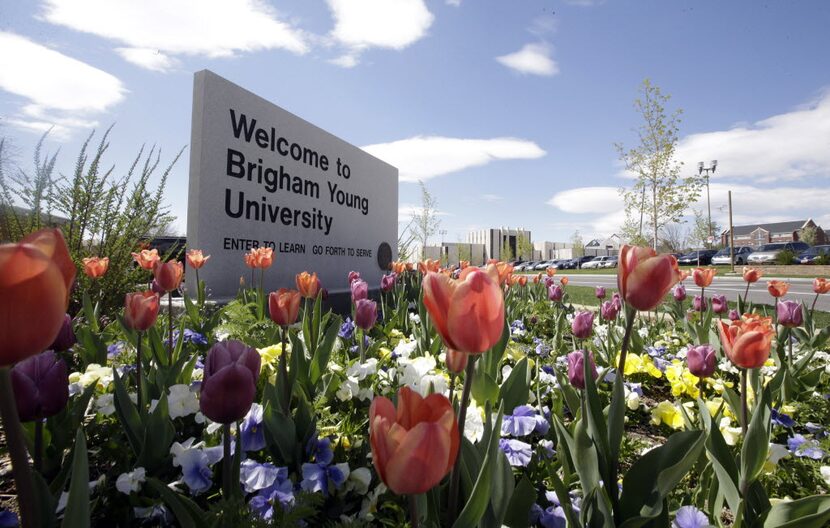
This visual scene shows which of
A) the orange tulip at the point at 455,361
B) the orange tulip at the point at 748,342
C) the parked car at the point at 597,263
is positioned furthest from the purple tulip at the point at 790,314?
the parked car at the point at 597,263

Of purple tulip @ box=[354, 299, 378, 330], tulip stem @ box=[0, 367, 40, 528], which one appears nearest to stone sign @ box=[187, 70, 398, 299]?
purple tulip @ box=[354, 299, 378, 330]

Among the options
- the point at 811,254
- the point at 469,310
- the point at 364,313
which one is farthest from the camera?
the point at 811,254

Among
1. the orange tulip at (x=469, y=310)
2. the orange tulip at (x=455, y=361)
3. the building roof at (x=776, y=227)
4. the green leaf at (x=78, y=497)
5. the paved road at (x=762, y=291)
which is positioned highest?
the building roof at (x=776, y=227)

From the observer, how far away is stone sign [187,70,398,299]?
4781 mm

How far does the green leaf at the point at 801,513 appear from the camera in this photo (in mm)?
911

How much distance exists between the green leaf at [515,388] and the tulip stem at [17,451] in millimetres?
1316

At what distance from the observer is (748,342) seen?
126 centimetres

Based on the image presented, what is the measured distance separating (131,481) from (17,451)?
2.41 ft

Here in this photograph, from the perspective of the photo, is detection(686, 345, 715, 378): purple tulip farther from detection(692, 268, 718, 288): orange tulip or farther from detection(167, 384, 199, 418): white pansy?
detection(692, 268, 718, 288): orange tulip

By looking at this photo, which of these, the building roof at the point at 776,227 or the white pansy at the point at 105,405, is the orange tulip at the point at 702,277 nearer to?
the white pansy at the point at 105,405

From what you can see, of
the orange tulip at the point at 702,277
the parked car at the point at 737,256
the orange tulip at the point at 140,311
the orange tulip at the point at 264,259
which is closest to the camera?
the orange tulip at the point at 140,311

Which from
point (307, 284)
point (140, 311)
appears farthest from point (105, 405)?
point (307, 284)

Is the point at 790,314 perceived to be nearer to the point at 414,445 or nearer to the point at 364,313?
the point at 364,313

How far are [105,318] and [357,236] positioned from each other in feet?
15.5
